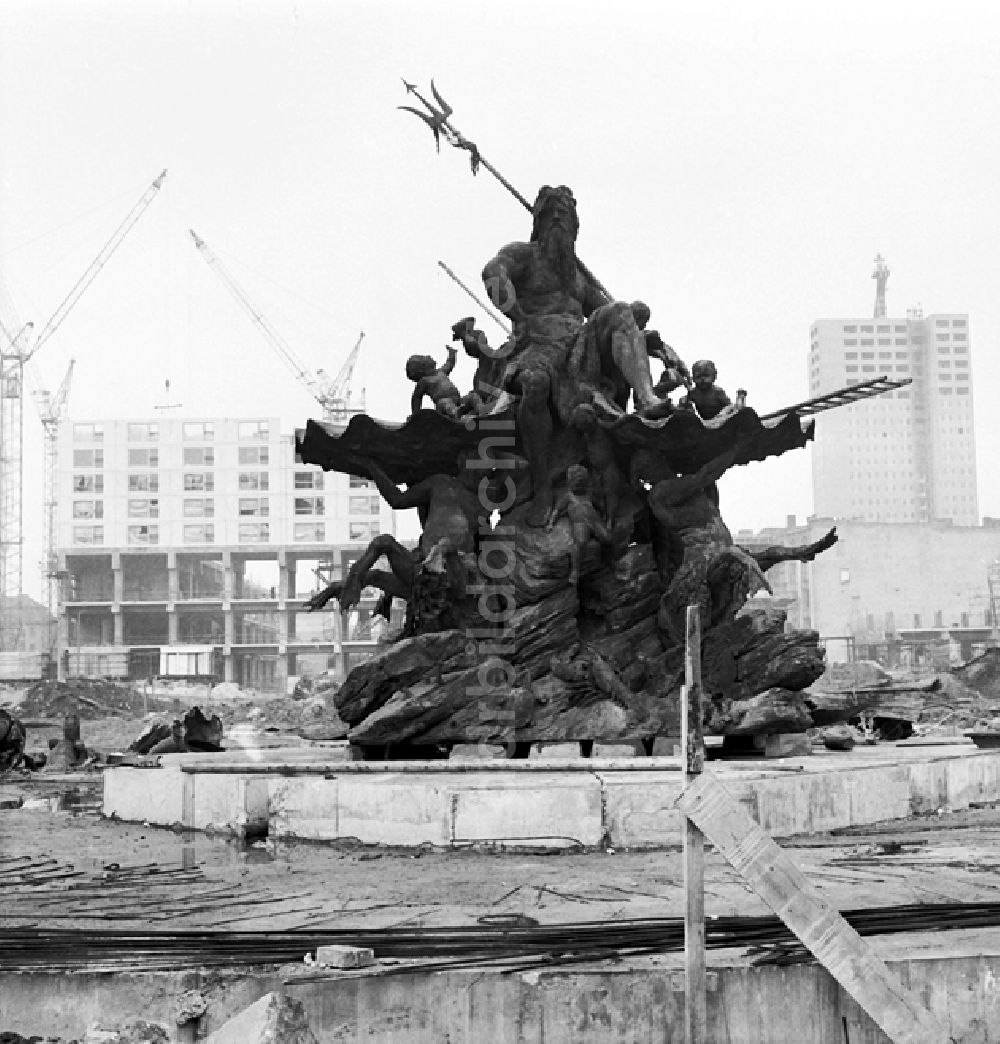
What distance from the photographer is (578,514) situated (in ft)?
47.1

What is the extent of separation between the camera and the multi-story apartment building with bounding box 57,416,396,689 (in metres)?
91.7

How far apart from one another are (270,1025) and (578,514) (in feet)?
31.5

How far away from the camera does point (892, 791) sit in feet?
39.1

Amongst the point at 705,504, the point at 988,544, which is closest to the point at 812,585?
the point at 988,544

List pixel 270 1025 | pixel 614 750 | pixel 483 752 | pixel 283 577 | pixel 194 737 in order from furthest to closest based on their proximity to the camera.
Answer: pixel 283 577
pixel 194 737
pixel 614 750
pixel 483 752
pixel 270 1025

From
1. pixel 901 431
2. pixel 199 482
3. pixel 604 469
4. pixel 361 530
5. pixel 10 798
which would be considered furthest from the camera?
pixel 901 431

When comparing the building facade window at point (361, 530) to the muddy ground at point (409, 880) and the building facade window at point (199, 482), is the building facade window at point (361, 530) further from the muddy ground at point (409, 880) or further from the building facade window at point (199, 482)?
the muddy ground at point (409, 880)

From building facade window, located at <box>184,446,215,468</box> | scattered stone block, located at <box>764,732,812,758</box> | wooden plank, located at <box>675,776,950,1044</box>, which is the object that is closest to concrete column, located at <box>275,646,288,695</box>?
building facade window, located at <box>184,446,215,468</box>

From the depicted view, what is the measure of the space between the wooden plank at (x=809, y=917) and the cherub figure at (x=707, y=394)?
9.50 metres

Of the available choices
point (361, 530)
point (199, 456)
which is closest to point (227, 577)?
point (199, 456)

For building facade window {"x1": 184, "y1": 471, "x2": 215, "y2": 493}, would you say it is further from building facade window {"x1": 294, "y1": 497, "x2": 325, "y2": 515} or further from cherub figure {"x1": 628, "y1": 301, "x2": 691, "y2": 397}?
cherub figure {"x1": 628, "y1": 301, "x2": 691, "y2": 397}

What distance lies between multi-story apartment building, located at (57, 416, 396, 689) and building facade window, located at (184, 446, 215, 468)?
0.21 ft

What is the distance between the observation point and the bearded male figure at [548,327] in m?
14.7

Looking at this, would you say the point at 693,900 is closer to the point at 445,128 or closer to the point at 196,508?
the point at 445,128
